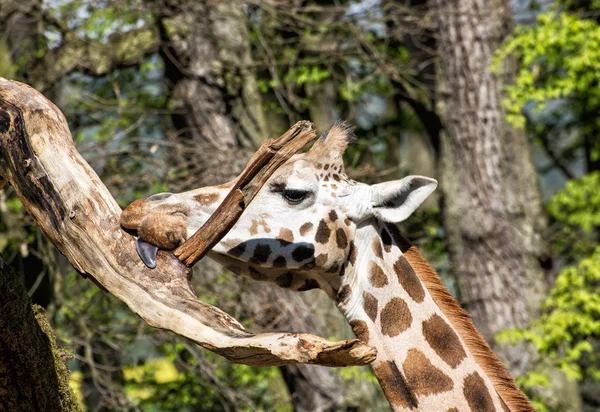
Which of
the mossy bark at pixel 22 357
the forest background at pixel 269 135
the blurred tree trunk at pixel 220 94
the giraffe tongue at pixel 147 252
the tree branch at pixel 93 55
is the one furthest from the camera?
the tree branch at pixel 93 55

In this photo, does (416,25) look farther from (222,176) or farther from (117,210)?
(117,210)

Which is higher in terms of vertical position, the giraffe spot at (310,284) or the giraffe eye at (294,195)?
the giraffe eye at (294,195)

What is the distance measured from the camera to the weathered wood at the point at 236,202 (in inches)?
114

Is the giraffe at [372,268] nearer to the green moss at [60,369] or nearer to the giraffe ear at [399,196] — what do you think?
the giraffe ear at [399,196]

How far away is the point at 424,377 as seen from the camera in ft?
12.0

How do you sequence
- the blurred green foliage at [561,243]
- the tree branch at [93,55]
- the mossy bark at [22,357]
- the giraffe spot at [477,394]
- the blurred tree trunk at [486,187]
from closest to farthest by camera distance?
1. the mossy bark at [22,357]
2. the giraffe spot at [477,394]
3. the blurred green foliage at [561,243]
4. the tree branch at [93,55]
5. the blurred tree trunk at [486,187]

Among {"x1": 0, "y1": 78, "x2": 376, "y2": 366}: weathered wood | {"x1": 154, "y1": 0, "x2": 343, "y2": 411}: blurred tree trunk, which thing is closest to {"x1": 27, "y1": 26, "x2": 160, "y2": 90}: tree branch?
{"x1": 154, "y1": 0, "x2": 343, "y2": 411}: blurred tree trunk

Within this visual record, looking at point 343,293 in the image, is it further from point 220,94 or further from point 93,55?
point 93,55

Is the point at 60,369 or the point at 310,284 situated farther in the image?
the point at 310,284

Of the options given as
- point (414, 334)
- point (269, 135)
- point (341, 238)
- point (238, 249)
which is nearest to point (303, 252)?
point (341, 238)

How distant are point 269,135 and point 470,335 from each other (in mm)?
5146

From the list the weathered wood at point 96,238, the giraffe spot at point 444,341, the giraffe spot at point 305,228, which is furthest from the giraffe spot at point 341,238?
the weathered wood at point 96,238

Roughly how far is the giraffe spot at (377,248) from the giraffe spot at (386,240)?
34 millimetres

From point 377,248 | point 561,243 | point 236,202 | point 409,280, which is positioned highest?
point 236,202
